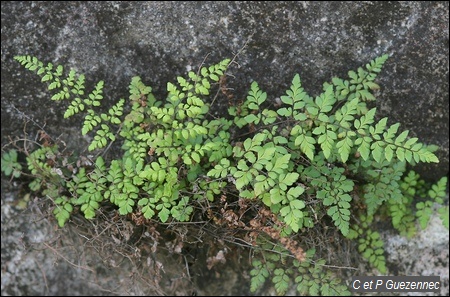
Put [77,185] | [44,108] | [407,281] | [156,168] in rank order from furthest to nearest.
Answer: [407,281], [44,108], [77,185], [156,168]

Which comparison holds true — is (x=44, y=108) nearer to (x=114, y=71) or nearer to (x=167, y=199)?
(x=114, y=71)

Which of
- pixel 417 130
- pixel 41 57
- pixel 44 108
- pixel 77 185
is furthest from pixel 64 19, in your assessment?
pixel 417 130

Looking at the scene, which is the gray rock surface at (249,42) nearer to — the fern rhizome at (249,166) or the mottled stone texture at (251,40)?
the mottled stone texture at (251,40)

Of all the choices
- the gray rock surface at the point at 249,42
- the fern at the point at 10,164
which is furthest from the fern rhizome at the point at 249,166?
the gray rock surface at the point at 249,42

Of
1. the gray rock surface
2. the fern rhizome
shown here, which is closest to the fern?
the fern rhizome

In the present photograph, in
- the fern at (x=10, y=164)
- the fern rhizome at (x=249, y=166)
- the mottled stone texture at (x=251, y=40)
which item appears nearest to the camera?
the fern rhizome at (x=249, y=166)

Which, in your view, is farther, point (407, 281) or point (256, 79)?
point (407, 281)

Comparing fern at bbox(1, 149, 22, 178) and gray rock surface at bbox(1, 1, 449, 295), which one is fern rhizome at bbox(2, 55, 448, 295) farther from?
gray rock surface at bbox(1, 1, 449, 295)
